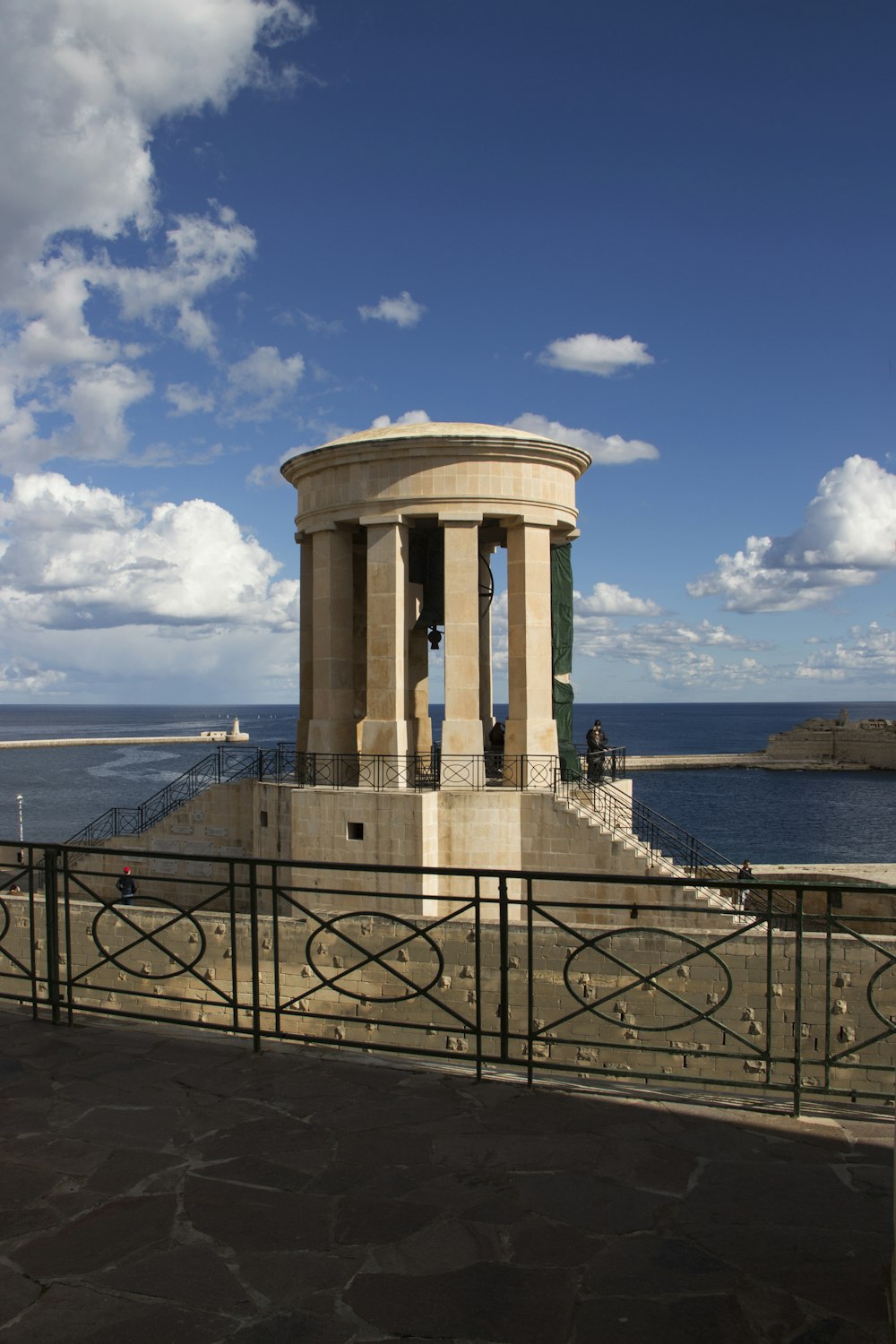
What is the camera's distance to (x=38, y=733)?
197m

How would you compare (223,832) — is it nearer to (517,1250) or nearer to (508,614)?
(508,614)

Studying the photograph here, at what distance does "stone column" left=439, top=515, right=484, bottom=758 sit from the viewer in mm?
19281

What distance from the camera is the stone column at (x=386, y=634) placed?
19594 mm

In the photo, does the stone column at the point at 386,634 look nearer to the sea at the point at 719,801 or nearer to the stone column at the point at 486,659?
the stone column at the point at 486,659

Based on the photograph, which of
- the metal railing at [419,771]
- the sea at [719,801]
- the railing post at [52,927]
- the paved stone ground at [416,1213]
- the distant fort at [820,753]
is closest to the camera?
the paved stone ground at [416,1213]

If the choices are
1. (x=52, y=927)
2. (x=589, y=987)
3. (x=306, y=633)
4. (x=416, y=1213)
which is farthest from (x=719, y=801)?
(x=416, y=1213)

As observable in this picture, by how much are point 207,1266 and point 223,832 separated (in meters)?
18.3

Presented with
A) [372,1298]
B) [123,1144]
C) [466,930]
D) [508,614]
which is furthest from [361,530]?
[372,1298]

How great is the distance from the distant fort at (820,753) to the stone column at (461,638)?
279ft

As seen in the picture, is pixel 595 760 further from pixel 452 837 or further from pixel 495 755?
pixel 452 837

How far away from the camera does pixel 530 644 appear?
65.6ft

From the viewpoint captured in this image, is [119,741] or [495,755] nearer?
[495,755]

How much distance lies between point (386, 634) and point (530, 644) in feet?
8.86

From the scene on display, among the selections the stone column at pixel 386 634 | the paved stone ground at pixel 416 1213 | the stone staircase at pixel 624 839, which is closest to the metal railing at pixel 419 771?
the stone column at pixel 386 634
